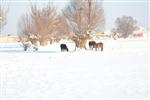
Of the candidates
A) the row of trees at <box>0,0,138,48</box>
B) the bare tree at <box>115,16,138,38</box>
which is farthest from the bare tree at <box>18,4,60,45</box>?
the bare tree at <box>115,16,138,38</box>

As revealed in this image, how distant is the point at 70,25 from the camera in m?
43.2

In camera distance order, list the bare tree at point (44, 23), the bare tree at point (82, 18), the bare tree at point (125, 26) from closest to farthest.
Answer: the bare tree at point (82, 18), the bare tree at point (44, 23), the bare tree at point (125, 26)

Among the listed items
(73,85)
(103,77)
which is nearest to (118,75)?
(103,77)

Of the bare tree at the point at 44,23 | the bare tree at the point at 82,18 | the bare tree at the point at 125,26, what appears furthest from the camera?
the bare tree at the point at 125,26

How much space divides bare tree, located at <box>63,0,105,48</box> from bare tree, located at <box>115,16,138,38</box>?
76455 millimetres

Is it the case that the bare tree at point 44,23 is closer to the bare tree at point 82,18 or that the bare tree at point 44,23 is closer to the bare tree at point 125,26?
the bare tree at point 82,18

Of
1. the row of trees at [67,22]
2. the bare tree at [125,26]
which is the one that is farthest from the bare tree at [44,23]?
the bare tree at [125,26]

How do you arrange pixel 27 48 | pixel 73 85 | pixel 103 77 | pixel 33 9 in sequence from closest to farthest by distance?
pixel 73 85, pixel 103 77, pixel 27 48, pixel 33 9

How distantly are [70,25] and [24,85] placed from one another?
3241cm

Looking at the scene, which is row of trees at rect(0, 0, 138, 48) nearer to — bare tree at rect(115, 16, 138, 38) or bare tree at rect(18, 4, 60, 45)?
bare tree at rect(18, 4, 60, 45)

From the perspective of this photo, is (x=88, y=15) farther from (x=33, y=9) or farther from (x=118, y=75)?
(x=118, y=75)

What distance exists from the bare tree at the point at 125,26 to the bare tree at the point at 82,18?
251ft

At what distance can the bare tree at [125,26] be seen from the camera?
12106 cm

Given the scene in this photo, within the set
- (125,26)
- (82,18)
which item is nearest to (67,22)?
(82,18)
